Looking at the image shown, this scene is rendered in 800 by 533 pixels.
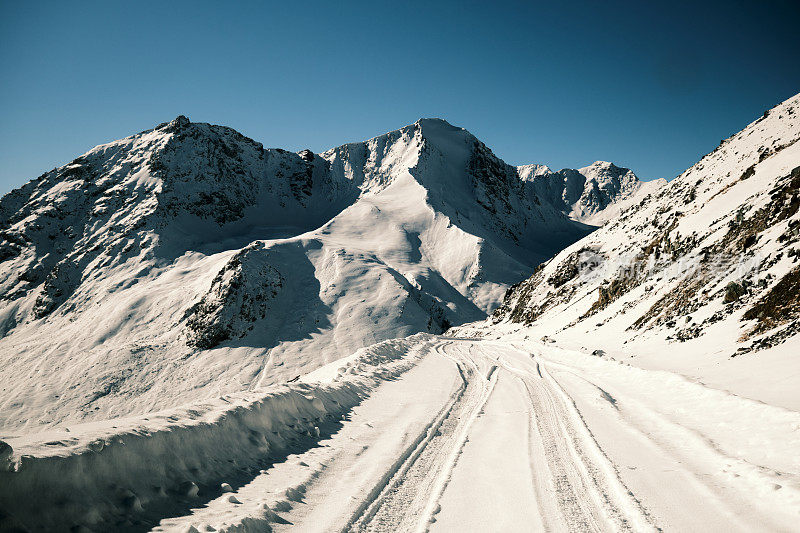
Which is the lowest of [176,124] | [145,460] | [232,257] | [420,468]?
[420,468]

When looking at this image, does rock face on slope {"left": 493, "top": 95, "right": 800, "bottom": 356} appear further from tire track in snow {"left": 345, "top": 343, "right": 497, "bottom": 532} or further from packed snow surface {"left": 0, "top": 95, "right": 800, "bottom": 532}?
tire track in snow {"left": 345, "top": 343, "right": 497, "bottom": 532}

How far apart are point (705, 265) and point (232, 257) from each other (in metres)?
68.6

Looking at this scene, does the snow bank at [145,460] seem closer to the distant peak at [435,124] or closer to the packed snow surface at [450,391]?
the packed snow surface at [450,391]

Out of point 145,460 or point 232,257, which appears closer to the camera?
point 145,460

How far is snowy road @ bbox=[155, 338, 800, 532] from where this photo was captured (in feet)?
13.7

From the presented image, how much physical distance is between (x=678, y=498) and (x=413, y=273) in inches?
2846

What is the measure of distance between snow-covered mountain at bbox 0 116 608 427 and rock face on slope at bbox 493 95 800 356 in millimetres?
27899

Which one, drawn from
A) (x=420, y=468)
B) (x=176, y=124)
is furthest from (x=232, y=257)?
(x=176, y=124)

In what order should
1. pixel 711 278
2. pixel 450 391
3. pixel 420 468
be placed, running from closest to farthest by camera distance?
pixel 420 468, pixel 450 391, pixel 711 278

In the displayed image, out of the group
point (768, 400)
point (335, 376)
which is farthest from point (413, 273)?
point (768, 400)

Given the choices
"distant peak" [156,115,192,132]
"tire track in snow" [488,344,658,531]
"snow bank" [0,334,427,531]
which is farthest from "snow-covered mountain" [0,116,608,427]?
"tire track in snow" [488,344,658,531]

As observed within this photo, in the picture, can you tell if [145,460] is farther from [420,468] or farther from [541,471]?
[541,471]

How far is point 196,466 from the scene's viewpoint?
5031 millimetres

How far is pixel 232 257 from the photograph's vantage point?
227 feet
